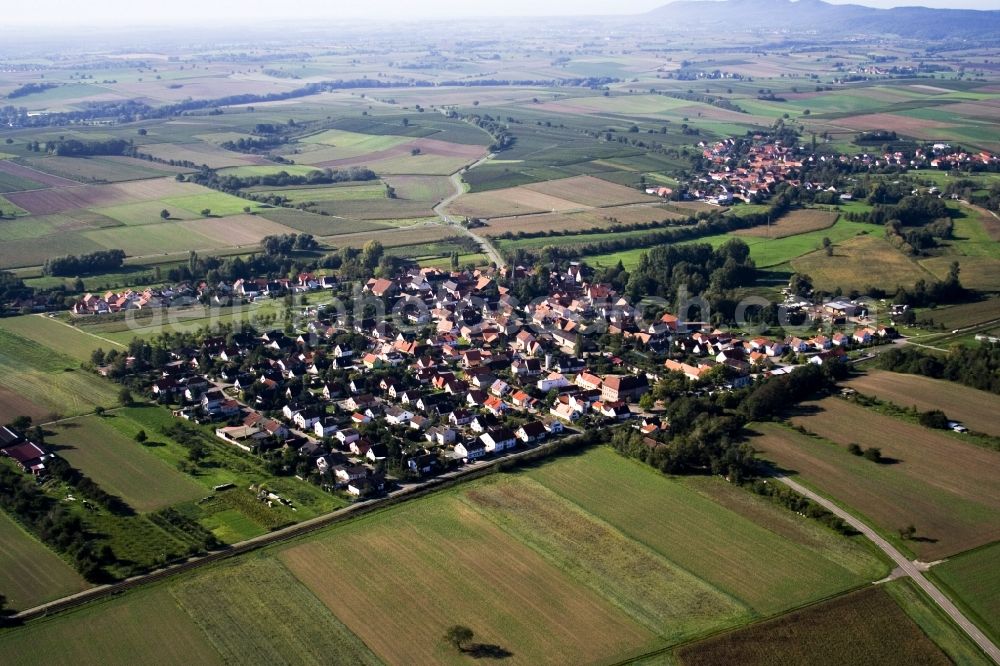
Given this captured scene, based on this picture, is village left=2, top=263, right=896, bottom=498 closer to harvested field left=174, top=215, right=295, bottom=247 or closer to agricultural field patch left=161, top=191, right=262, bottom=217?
harvested field left=174, top=215, right=295, bottom=247

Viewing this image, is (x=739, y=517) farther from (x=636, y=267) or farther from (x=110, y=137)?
(x=110, y=137)

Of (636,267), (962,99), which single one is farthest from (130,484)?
(962,99)

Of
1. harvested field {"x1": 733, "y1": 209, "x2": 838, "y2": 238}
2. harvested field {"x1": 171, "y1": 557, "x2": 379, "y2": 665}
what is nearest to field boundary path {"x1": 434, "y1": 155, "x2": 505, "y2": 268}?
harvested field {"x1": 733, "y1": 209, "x2": 838, "y2": 238}

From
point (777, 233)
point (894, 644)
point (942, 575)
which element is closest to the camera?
point (894, 644)

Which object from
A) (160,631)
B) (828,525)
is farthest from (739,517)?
(160,631)

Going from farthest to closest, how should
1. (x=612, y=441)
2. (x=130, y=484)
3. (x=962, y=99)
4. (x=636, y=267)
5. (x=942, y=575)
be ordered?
(x=962, y=99), (x=636, y=267), (x=612, y=441), (x=130, y=484), (x=942, y=575)

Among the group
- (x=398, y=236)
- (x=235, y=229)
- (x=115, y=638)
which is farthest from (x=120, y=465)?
(x=235, y=229)

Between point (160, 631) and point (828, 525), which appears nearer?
point (160, 631)

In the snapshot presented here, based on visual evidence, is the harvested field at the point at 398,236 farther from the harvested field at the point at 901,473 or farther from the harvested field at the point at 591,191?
the harvested field at the point at 901,473
